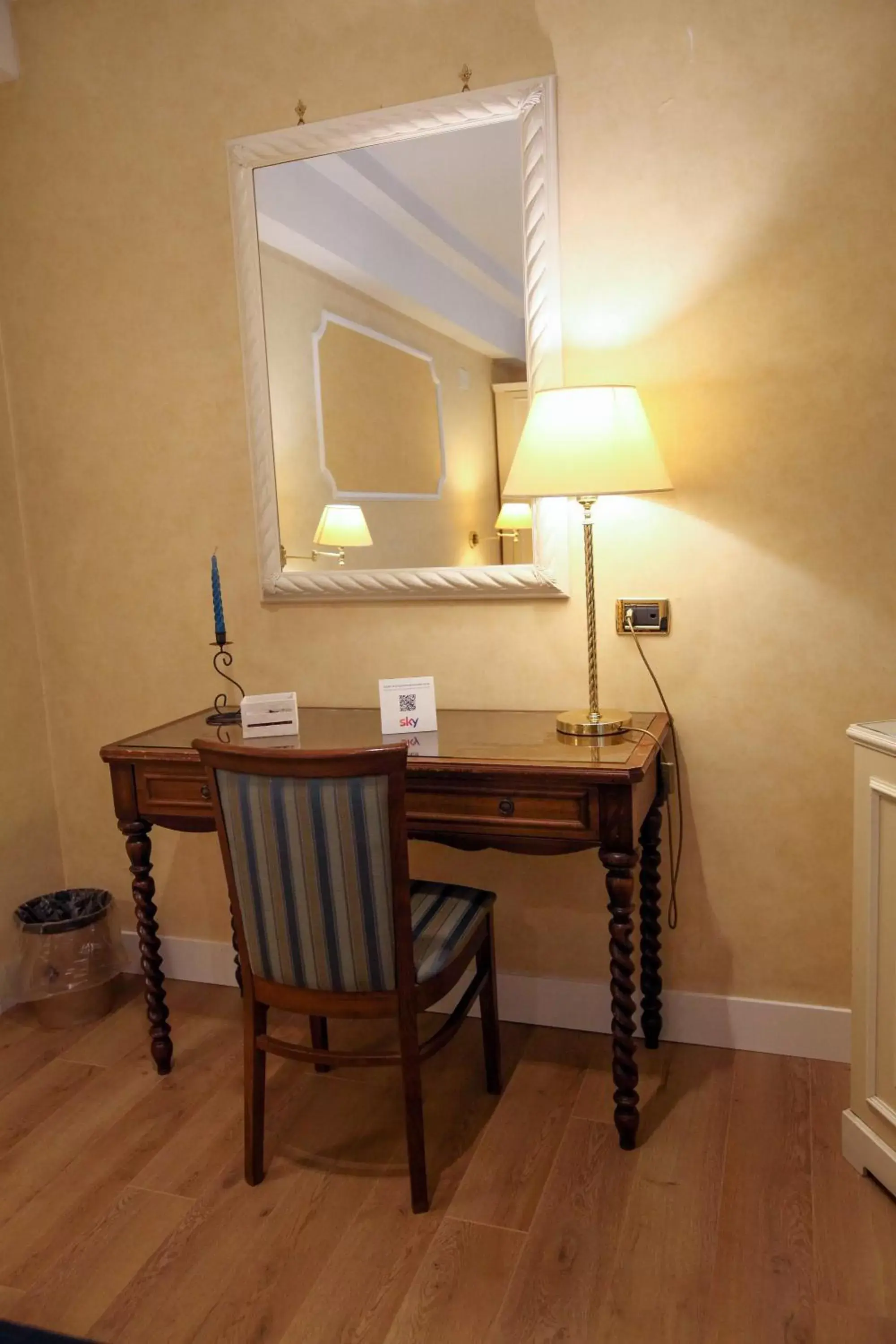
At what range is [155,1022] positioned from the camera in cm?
236

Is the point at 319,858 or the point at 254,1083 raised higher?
the point at 319,858

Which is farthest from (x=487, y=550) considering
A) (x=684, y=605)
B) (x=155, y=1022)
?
(x=155, y=1022)

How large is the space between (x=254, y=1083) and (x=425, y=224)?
Result: 1.93 m

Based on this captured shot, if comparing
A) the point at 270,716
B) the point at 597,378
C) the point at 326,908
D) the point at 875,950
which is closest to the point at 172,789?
the point at 270,716

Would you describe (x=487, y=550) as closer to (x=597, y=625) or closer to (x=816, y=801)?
(x=597, y=625)

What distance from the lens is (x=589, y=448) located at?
6.46 ft

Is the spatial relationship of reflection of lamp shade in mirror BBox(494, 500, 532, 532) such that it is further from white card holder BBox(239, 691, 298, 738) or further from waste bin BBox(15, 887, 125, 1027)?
waste bin BBox(15, 887, 125, 1027)

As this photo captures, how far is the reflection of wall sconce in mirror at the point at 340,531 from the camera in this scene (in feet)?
8.11

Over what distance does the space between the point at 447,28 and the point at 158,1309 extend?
2646 mm

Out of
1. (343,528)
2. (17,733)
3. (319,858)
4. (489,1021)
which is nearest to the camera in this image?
(319,858)

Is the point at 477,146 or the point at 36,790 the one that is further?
the point at 36,790

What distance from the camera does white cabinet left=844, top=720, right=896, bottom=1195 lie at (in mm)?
1760

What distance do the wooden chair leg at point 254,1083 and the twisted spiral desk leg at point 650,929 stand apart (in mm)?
894

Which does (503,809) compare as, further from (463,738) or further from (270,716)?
(270,716)
